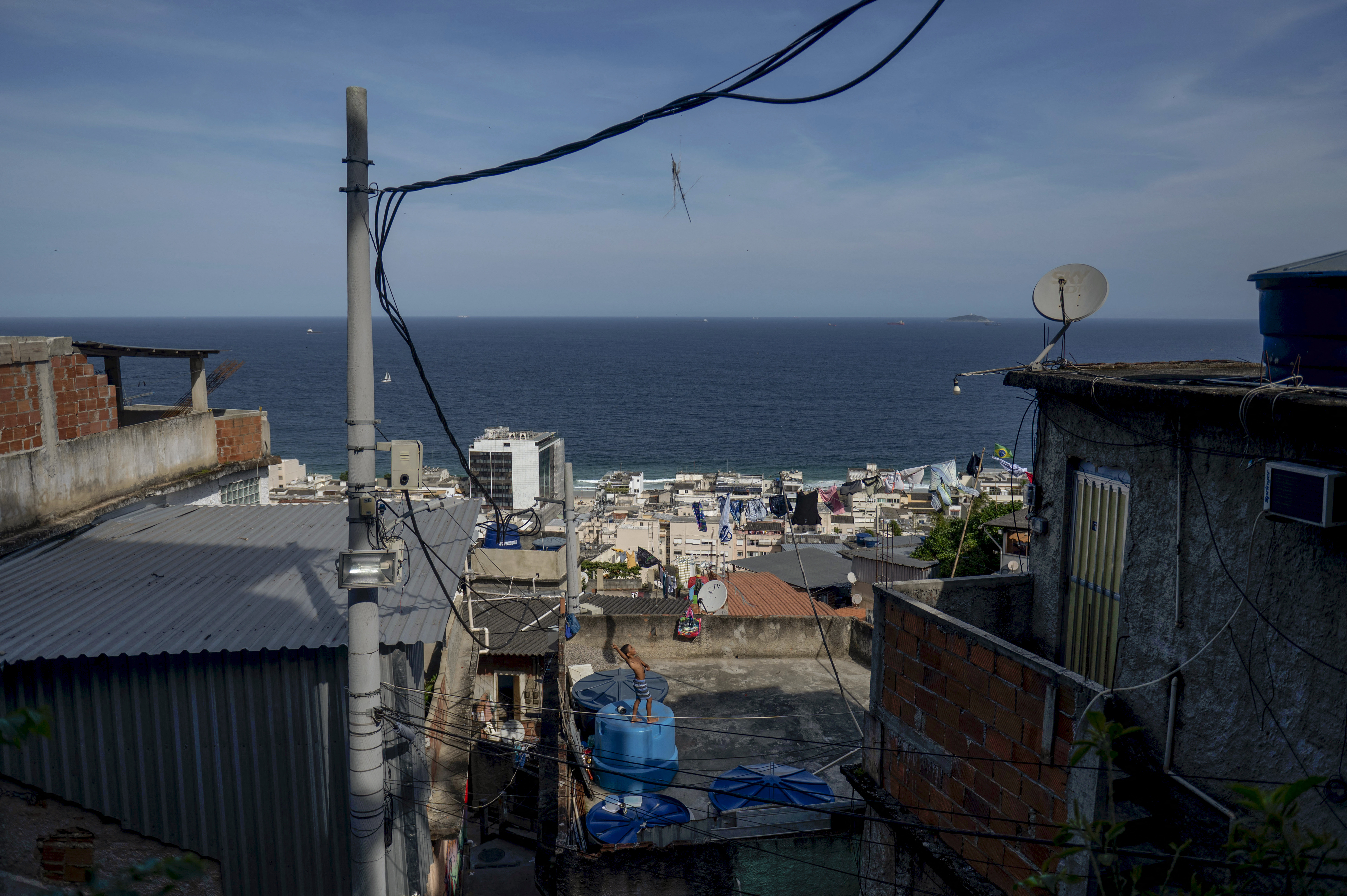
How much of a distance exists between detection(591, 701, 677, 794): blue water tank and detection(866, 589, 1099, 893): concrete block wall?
3221 millimetres

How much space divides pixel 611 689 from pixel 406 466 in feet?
18.1

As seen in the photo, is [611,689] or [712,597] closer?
[611,689]

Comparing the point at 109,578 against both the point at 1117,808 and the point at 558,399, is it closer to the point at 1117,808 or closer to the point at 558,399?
the point at 1117,808

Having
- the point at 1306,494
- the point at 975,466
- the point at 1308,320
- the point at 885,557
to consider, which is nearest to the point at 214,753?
the point at 1306,494

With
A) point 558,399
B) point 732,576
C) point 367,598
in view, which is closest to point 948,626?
point 367,598

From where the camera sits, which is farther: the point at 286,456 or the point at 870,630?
the point at 286,456

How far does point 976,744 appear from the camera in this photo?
5555mm

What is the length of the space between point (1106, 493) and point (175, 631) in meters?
7.03

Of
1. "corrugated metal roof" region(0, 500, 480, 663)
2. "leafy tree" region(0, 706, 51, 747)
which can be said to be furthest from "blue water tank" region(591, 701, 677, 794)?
"leafy tree" region(0, 706, 51, 747)

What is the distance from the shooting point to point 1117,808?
523 cm

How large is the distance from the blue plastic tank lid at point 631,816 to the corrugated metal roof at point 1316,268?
7.23m

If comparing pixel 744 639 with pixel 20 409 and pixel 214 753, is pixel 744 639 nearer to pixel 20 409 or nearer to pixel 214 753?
pixel 214 753

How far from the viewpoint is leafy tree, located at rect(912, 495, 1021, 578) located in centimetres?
2381

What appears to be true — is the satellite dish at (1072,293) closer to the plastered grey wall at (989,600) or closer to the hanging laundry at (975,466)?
the plastered grey wall at (989,600)
